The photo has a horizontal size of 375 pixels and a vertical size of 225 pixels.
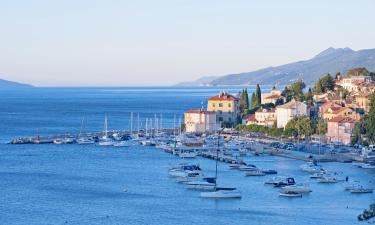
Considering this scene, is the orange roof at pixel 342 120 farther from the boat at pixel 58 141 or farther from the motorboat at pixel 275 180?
the motorboat at pixel 275 180

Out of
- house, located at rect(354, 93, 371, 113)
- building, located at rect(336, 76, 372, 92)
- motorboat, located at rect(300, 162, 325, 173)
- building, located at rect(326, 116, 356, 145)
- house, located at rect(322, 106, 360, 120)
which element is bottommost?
motorboat, located at rect(300, 162, 325, 173)

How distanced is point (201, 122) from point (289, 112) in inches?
227

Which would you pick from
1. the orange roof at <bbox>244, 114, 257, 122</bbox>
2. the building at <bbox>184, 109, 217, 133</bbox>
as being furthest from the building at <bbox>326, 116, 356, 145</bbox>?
the building at <bbox>184, 109, 217, 133</bbox>

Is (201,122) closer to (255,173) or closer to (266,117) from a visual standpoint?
(266,117)

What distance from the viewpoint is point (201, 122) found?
183 feet

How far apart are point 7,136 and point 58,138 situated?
228 inches

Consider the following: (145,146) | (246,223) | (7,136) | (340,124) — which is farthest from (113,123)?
(246,223)

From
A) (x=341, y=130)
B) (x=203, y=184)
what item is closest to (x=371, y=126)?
(x=341, y=130)

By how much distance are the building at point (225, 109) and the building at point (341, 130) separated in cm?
1009

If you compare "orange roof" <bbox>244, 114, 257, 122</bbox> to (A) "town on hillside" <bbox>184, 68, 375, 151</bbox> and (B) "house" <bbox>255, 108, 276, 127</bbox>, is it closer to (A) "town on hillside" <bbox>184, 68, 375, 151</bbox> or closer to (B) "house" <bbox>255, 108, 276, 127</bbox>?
(A) "town on hillside" <bbox>184, 68, 375, 151</bbox>

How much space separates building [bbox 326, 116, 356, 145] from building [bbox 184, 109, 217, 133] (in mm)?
9054

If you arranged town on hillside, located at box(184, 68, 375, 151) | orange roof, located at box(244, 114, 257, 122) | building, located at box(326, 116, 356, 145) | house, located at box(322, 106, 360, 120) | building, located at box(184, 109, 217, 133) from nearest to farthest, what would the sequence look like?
1. building, located at box(326, 116, 356, 145)
2. town on hillside, located at box(184, 68, 375, 151)
3. house, located at box(322, 106, 360, 120)
4. building, located at box(184, 109, 217, 133)
5. orange roof, located at box(244, 114, 257, 122)

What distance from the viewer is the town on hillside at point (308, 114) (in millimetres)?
47844

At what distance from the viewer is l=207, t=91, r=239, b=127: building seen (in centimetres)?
5778
